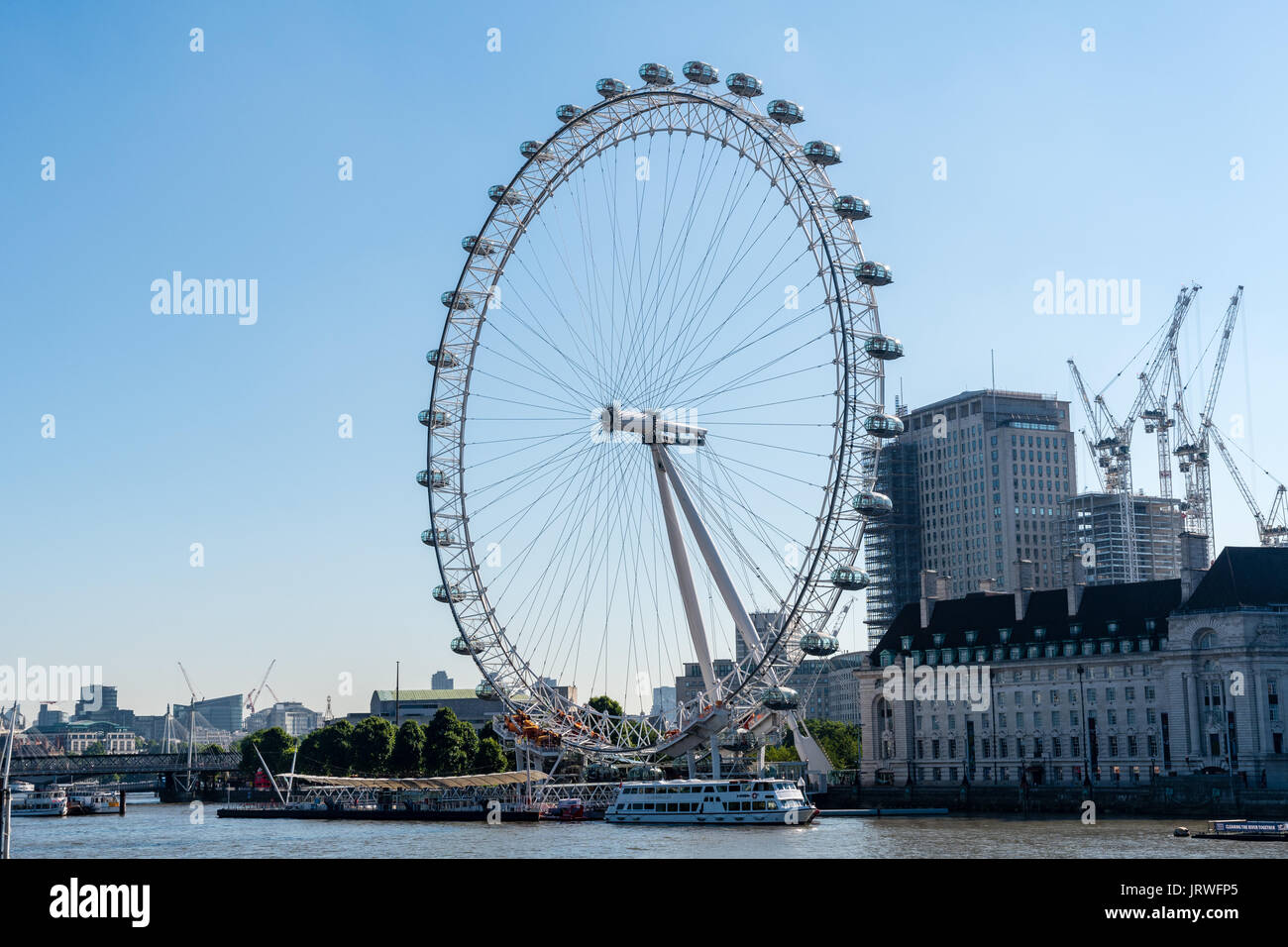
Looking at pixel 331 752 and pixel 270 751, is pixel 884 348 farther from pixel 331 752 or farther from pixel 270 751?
pixel 270 751

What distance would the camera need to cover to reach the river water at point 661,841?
69.8m

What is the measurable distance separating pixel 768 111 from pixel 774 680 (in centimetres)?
3379

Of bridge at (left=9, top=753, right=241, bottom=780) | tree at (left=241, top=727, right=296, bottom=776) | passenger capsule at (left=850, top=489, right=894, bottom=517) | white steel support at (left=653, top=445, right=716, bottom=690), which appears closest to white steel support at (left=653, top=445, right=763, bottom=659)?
white steel support at (left=653, top=445, right=716, bottom=690)

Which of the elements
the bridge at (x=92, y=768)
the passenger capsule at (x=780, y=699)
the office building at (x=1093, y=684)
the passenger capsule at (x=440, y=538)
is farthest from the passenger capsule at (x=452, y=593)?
the bridge at (x=92, y=768)

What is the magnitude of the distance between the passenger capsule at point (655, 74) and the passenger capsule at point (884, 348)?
1926cm

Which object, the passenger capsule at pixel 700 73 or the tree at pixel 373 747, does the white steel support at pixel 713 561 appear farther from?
the tree at pixel 373 747

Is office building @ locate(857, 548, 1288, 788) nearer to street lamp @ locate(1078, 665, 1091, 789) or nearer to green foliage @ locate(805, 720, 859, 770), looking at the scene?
street lamp @ locate(1078, 665, 1091, 789)

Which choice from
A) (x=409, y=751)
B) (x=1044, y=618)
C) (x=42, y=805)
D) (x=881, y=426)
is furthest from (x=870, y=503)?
(x=42, y=805)

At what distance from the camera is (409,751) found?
163500mm

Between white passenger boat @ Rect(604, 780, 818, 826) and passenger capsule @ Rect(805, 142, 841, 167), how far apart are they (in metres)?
37.9

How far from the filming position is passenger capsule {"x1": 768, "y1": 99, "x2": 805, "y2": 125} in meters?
85.1

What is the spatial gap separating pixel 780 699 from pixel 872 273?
2587cm

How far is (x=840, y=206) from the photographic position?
84688 millimetres
